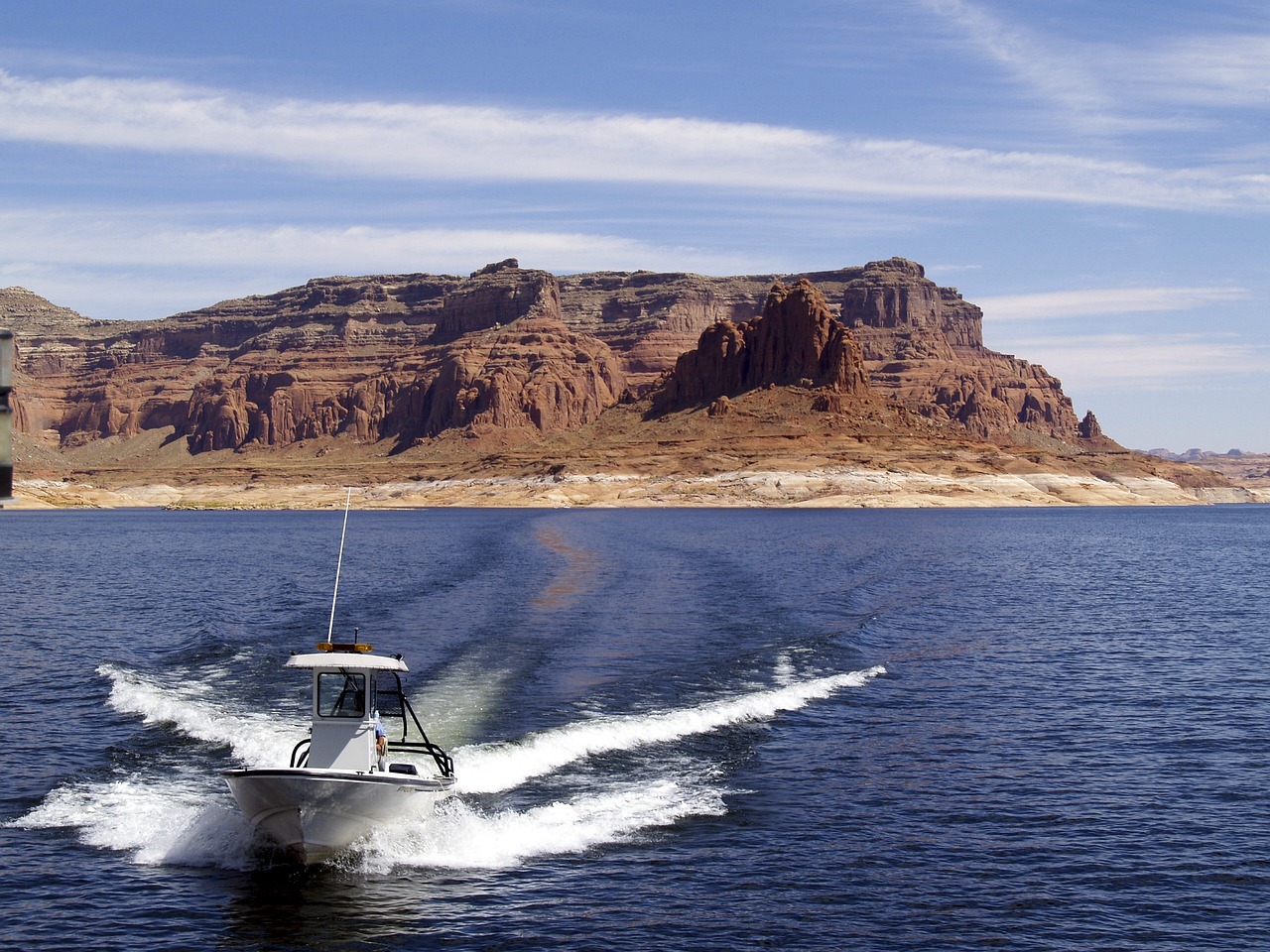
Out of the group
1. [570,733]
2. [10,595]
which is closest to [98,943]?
[570,733]

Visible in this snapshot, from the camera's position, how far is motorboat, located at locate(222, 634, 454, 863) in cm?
2281

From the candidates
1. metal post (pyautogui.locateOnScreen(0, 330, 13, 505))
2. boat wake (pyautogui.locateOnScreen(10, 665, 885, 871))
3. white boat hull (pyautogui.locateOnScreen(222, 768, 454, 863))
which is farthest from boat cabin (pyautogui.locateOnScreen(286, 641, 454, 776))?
metal post (pyautogui.locateOnScreen(0, 330, 13, 505))

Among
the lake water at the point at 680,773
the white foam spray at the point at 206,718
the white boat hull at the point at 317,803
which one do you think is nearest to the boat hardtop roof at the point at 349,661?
the white boat hull at the point at 317,803

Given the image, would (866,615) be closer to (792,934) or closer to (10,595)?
(792,934)

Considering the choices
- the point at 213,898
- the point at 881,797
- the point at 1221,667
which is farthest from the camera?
the point at 1221,667

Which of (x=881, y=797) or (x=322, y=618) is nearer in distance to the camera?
(x=881, y=797)

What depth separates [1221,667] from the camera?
44.4m

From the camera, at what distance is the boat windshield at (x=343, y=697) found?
24547mm

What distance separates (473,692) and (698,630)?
15.4 meters

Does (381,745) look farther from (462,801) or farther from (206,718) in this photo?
(206,718)

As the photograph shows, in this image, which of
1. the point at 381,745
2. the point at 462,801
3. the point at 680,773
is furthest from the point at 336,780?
the point at 680,773

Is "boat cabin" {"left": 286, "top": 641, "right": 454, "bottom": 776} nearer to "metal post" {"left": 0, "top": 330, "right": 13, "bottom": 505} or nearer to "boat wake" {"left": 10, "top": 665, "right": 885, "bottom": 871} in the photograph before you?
"boat wake" {"left": 10, "top": 665, "right": 885, "bottom": 871}

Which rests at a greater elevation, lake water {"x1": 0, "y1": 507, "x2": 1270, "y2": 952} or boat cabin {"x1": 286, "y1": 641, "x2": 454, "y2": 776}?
boat cabin {"x1": 286, "y1": 641, "x2": 454, "y2": 776}

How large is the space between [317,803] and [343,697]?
7.82ft
